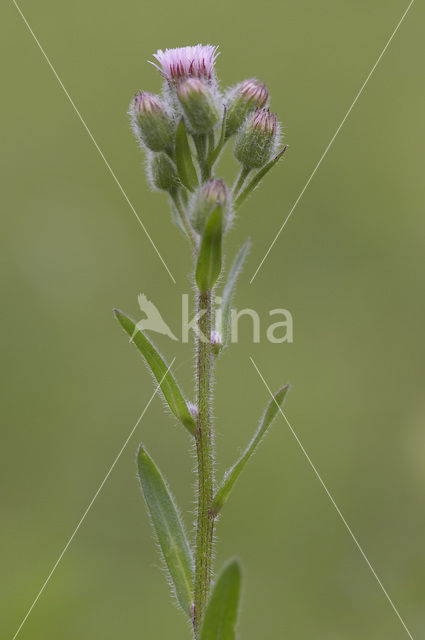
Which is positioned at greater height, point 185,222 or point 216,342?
point 185,222

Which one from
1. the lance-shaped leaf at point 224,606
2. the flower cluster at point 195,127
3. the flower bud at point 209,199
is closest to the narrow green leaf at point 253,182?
the flower cluster at point 195,127

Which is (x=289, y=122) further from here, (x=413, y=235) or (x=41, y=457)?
(x=41, y=457)

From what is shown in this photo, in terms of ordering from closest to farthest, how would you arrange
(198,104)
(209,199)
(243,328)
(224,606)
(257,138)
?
(224,606)
(209,199)
(198,104)
(257,138)
(243,328)

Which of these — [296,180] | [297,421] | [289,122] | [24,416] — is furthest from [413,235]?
[24,416]

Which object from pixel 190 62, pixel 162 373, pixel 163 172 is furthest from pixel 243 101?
pixel 162 373

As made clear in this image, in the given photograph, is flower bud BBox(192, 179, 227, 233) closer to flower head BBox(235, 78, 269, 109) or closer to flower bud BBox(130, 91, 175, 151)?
flower bud BBox(130, 91, 175, 151)

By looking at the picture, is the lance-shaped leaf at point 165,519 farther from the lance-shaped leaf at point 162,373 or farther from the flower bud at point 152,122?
the flower bud at point 152,122

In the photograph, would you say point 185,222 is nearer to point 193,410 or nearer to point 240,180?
point 240,180
